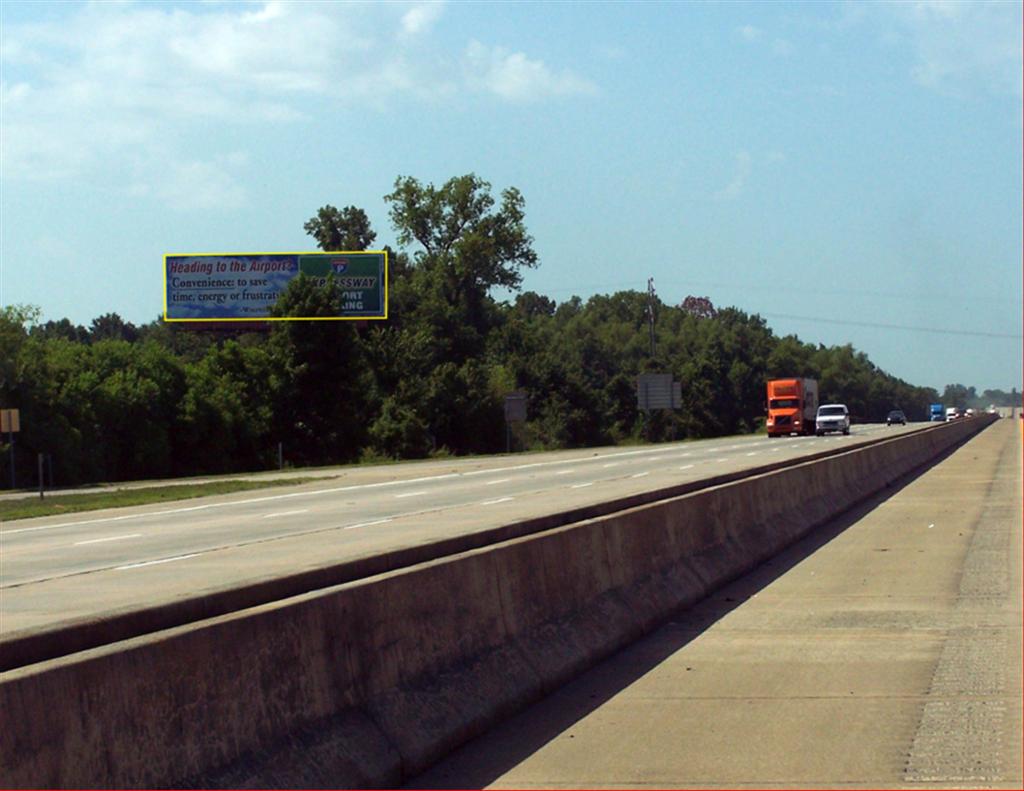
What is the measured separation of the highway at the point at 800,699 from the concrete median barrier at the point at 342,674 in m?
0.24

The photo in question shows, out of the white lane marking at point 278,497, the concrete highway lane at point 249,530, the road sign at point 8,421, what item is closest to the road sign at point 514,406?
the white lane marking at point 278,497

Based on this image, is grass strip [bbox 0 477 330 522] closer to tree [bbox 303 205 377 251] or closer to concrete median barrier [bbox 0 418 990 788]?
concrete median barrier [bbox 0 418 990 788]

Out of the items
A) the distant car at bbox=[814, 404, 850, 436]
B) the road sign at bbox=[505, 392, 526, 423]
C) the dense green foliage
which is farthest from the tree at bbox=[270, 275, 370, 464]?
the distant car at bbox=[814, 404, 850, 436]

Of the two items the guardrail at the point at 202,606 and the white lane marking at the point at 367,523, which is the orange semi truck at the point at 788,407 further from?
the guardrail at the point at 202,606

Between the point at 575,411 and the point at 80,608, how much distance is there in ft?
316

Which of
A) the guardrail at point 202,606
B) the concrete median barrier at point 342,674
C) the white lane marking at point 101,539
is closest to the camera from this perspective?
the concrete median barrier at point 342,674

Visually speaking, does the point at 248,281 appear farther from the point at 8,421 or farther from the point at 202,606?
the point at 202,606

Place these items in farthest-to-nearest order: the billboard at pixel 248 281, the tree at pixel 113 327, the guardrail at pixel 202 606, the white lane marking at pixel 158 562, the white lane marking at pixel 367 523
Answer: the tree at pixel 113 327 < the billboard at pixel 248 281 < the white lane marking at pixel 367 523 < the white lane marking at pixel 158 562 < the guardrail at pixel 202 606

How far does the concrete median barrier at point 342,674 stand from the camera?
476 centimetres

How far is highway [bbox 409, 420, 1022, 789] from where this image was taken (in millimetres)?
7055

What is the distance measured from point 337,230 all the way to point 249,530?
107810 mm

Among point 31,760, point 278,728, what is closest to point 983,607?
point 278,728

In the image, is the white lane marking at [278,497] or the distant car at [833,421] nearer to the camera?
the white lane marking at [278,497]

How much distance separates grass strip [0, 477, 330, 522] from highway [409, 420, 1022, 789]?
19754 millimetres
